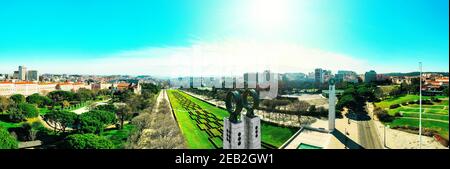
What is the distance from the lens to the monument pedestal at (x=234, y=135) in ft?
10.8

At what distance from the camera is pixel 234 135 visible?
3309 millimetres

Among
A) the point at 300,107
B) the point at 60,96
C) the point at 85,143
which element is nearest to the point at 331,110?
the point at 300,107

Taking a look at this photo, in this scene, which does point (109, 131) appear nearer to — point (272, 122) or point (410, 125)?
point (272, 122)

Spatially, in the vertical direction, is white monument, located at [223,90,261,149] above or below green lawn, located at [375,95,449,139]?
above

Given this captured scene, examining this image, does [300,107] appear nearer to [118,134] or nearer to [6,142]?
[118,134]

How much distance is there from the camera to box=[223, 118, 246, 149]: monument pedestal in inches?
130

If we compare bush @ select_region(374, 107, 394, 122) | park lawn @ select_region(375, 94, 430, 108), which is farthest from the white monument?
park lawn @ select_region(375, 94, 430, 108)

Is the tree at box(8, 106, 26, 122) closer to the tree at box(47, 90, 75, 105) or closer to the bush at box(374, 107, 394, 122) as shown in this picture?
the tree at box(47, 90, 75, 105)

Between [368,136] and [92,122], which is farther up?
[92,122]

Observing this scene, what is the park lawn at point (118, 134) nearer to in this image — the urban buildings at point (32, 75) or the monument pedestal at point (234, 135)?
the monument pedestal at point (234, 135)

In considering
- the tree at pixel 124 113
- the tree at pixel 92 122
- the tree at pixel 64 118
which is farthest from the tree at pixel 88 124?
the tree at pixel 124 113

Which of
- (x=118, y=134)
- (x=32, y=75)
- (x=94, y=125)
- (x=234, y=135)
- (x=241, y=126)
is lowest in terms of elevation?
(x=118, y=134)
